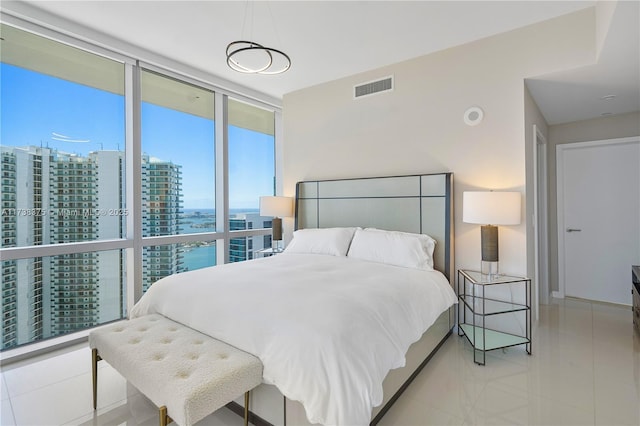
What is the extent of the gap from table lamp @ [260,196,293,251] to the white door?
3.70m

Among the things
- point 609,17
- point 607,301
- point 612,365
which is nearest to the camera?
point 609,17

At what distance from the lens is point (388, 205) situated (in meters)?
3.61

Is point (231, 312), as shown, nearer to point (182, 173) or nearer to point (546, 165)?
point (182, 173)

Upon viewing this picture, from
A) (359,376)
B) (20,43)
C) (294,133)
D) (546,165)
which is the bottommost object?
(359,376)

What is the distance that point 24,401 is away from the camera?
2133 mm

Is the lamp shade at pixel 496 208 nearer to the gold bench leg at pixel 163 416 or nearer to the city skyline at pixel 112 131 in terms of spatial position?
the gold bench leg at pixel 163 416

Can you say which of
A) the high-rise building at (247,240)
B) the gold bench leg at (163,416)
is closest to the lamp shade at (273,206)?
the high-rise building at (247,240)

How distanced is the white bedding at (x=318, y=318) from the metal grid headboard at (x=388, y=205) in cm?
68

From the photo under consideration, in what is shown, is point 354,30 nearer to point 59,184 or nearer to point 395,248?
point 395,248

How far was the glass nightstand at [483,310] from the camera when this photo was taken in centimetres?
264

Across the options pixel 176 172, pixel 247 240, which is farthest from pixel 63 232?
pixel 247 240

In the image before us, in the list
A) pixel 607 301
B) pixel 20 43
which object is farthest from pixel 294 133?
pixel 607 301

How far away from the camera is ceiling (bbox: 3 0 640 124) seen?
263cm

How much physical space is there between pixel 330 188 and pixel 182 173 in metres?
1.90
